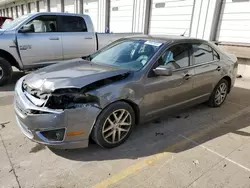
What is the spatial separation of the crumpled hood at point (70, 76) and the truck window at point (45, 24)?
10.7ft

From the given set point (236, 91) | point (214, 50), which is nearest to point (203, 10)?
point (236, 91)

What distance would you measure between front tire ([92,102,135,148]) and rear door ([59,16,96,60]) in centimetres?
411

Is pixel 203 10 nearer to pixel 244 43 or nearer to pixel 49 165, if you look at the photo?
pixel 244 43

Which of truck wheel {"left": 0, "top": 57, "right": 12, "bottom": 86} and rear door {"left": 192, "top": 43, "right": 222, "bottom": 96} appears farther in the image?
truck wheel {"left": 0, "top": 57, "right": 12, "bottom": 86}

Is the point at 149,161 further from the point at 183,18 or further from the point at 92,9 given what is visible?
the point at 92,9

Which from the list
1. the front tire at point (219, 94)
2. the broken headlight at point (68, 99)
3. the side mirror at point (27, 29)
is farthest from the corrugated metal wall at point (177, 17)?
the broken headlight at point (68, 99)

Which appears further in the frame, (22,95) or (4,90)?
(4,90)

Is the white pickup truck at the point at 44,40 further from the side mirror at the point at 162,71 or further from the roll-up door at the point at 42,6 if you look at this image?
the roll-up door at the point at 42,6

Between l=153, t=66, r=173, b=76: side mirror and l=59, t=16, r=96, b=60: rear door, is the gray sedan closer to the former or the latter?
l=153, t=66, r=173, b=76: side mirror

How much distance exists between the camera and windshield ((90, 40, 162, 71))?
10.4ft

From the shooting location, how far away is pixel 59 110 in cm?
233

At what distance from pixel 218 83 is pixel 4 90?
16.9ft

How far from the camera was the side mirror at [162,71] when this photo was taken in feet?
9.71

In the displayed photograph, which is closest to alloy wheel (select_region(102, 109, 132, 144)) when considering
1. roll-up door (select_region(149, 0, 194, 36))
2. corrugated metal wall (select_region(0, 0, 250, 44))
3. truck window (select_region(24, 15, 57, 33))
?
truck window (select_region(24, 15, 57, 33))
